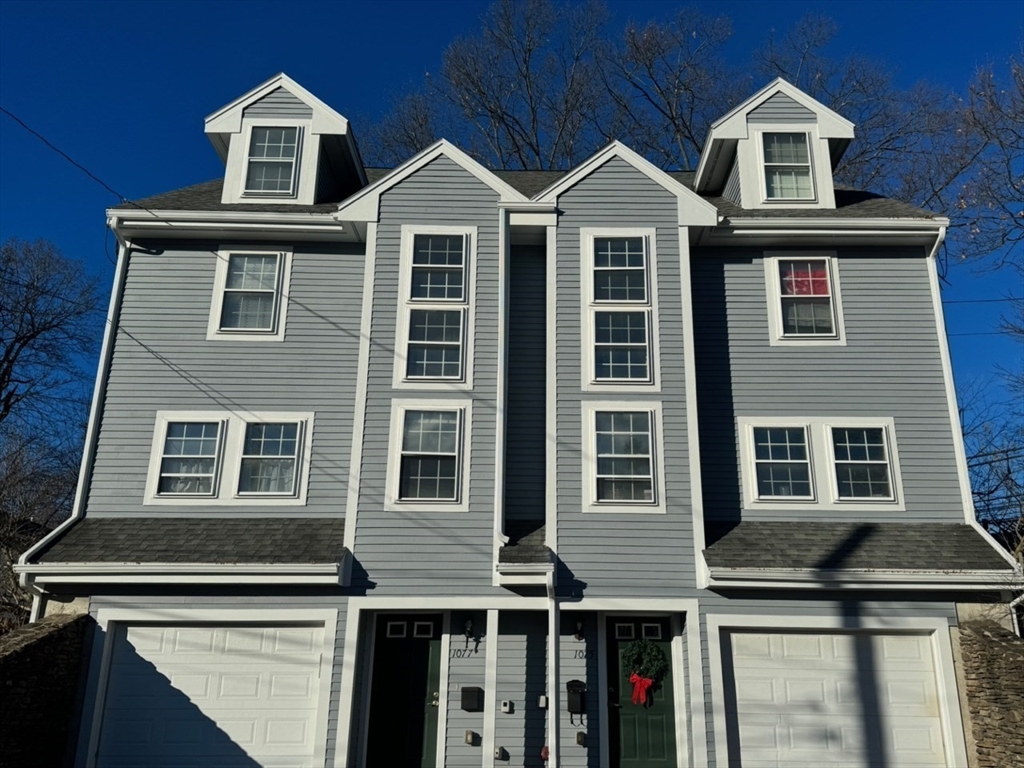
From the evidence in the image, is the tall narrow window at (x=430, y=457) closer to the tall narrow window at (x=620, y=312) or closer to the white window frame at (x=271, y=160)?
the tall narrow window at (x=620, y=312)

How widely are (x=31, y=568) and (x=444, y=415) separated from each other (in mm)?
5215

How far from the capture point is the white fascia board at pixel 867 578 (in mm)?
9148

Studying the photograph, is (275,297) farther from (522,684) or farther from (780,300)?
(780,300)

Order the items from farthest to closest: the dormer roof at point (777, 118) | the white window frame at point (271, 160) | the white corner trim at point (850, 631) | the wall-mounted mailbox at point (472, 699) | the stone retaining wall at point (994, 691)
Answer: the dormer roof at point (777, 118) < the white window frame at point (271, 160) < the wall-mounted mailbox at point (472, 699) < the white corner trim at point (850, 631) < the stone retaining wall at point (994, 691)

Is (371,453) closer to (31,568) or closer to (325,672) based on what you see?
(325,672)

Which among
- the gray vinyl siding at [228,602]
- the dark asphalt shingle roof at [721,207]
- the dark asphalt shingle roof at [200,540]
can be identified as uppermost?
the dark asphalt shingle roof at [721,207]

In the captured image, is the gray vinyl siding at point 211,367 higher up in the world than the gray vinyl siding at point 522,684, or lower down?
higher up

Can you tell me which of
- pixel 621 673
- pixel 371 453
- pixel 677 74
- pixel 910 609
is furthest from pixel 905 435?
pixel 677 74

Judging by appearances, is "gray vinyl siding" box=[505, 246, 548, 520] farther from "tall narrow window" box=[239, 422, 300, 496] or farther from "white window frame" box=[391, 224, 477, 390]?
"tall narrow window" box=[239, 422, 300, 496]

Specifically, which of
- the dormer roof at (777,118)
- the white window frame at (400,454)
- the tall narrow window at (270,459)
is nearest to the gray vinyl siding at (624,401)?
the white window frame at (400,454)

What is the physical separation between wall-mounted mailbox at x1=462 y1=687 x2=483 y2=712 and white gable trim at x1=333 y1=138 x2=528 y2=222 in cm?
650

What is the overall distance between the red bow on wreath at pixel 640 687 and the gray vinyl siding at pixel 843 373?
7.44 feet

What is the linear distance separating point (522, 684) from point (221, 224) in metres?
7.58

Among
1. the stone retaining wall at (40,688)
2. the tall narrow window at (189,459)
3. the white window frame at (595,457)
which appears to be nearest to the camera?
the stone retaining wall at (40,688)
